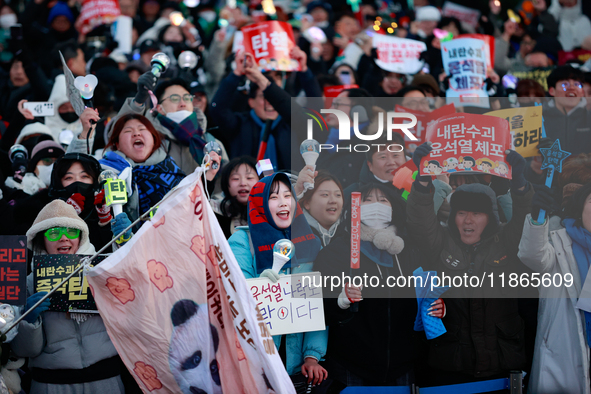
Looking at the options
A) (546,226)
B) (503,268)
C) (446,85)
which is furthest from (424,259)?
(446,85)

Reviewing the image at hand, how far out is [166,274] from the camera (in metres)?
3.76

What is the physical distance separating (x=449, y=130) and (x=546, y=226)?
3.35 ft

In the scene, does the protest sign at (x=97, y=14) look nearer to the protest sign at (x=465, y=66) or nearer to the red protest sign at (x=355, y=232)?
the protest sign at (x=465, y=66)

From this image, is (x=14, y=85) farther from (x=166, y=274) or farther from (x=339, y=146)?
(x=166, y=274)

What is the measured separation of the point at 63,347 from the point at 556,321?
3.32 meters

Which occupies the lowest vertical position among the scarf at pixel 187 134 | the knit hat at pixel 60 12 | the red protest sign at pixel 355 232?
the red protest sign at pixel 355 232

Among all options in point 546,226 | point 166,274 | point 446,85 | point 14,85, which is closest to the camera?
point 166,274

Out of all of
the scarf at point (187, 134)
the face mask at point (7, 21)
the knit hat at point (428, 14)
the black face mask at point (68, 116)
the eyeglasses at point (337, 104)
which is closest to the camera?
the scarf at point (187, 134)

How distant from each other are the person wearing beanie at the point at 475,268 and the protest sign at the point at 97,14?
648cm

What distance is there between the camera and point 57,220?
4305mm

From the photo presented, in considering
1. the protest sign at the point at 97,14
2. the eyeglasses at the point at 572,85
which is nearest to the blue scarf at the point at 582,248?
the eyeglasses at the point at 572,85

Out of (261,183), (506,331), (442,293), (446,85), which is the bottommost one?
(506,331)

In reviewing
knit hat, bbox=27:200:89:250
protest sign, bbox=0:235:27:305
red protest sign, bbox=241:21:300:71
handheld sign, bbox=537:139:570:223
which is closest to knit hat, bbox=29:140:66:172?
knit hat, bbox=27:200:89:250

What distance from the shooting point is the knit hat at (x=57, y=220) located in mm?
4297
